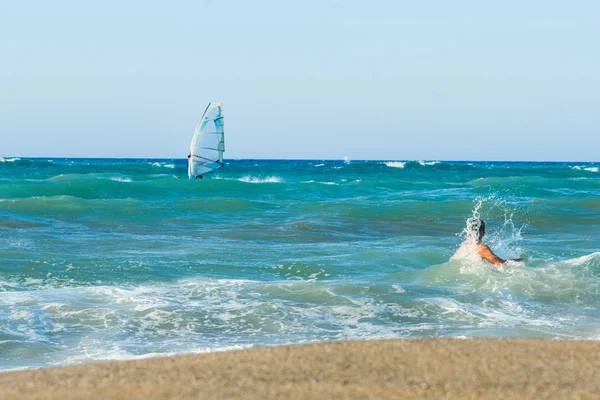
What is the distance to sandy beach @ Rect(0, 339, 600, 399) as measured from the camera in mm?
3209

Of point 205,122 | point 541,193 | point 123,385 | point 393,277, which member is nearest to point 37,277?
point 393,277

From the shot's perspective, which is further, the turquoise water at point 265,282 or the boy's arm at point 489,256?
the boy's arm at point 489,256

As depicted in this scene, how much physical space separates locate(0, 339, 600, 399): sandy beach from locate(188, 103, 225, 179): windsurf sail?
64.5ft

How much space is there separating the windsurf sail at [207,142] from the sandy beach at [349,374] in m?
19.6

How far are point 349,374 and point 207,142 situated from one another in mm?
20877

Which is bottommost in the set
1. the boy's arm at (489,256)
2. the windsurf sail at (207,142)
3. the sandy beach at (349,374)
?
the boy's arm at (489,256)

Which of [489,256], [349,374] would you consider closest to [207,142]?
[489,256]

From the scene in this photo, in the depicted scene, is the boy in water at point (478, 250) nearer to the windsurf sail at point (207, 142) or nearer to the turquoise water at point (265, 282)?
the turquoise water at point (265, 282)

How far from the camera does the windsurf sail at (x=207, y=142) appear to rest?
76.8ft

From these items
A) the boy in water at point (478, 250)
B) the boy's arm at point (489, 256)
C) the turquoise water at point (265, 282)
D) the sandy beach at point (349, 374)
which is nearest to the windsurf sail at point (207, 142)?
the turquoise water at point (265, 282)

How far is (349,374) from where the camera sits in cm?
351

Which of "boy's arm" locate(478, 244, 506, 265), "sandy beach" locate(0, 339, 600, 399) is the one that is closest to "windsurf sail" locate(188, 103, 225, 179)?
"boy's arm" locate(478, 244, 506, 265)

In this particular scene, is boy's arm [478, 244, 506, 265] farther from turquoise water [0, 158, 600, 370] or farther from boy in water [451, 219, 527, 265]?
turquoise water [0, 158, 600, 370]

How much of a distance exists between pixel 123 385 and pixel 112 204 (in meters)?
17.4
